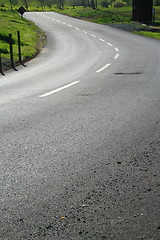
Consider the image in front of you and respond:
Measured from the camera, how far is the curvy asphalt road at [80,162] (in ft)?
9.58

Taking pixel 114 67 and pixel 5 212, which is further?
pixel 114 67

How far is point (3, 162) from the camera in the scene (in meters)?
4.16

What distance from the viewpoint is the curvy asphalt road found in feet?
9.58

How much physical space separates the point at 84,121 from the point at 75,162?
1.84m

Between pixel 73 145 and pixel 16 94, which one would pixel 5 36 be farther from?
pixel 73 145

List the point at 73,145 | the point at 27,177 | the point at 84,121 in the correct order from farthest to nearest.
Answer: the point at 84,121 → the point at 73,145 → the point at 27,177

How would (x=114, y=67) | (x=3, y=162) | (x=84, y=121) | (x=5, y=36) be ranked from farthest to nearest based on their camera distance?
(x=5, y=36) < (x=114, y=67) < (x=84, y=121) < (x=3, y=162)

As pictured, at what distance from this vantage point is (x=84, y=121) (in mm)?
5938

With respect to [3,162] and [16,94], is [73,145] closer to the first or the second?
[3,162]

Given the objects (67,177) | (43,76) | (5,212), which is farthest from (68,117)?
(43,76)

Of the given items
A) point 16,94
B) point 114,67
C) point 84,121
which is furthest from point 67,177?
point 114,67

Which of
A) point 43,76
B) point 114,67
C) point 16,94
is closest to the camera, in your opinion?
point 16,94

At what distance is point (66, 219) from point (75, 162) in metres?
1.25

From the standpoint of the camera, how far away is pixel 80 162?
418cm
